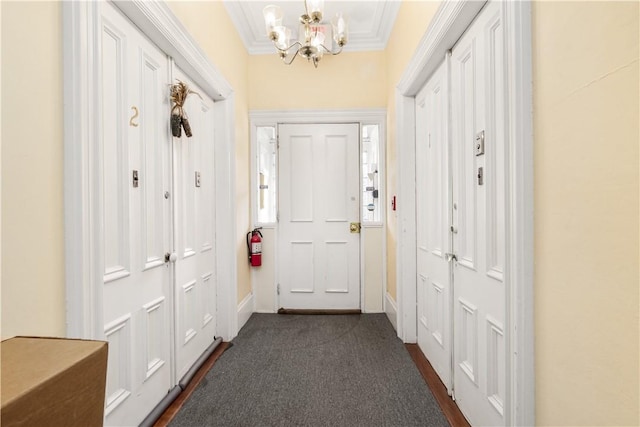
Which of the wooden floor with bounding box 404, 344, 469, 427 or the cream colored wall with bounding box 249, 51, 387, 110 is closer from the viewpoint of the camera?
the wooden floor with bounding box 404, 344, 469, 427

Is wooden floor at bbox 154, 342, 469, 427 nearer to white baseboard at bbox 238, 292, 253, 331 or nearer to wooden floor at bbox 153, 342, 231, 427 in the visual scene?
wooden floor at bbox 153, 342, 231, 427

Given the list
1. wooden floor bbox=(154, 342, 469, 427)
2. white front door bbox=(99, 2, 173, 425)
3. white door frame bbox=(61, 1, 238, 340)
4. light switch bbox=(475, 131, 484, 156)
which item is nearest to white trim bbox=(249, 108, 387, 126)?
white front door bbox=(99, 2, 173, 425)

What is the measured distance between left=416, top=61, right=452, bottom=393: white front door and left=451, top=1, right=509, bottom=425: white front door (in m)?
0.12

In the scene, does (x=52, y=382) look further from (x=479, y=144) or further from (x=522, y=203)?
(x=479, y=144)

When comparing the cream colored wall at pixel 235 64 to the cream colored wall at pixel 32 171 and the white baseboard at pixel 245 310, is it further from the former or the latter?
the cream colored wall at pixel 32 171

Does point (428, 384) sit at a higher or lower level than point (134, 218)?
lower

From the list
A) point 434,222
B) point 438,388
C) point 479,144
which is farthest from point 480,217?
point 438,388

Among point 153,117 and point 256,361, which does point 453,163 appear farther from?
point 256,361

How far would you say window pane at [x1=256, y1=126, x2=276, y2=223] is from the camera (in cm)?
340

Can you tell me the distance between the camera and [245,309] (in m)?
3.03

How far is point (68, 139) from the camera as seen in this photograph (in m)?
1.07

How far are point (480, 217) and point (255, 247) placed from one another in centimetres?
228

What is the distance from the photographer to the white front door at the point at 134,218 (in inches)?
54.1

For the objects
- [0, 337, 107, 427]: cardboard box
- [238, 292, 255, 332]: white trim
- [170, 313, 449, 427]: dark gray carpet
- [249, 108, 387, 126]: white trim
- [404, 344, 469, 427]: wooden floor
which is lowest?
[404, 344, 469, 427]: wooden floor
